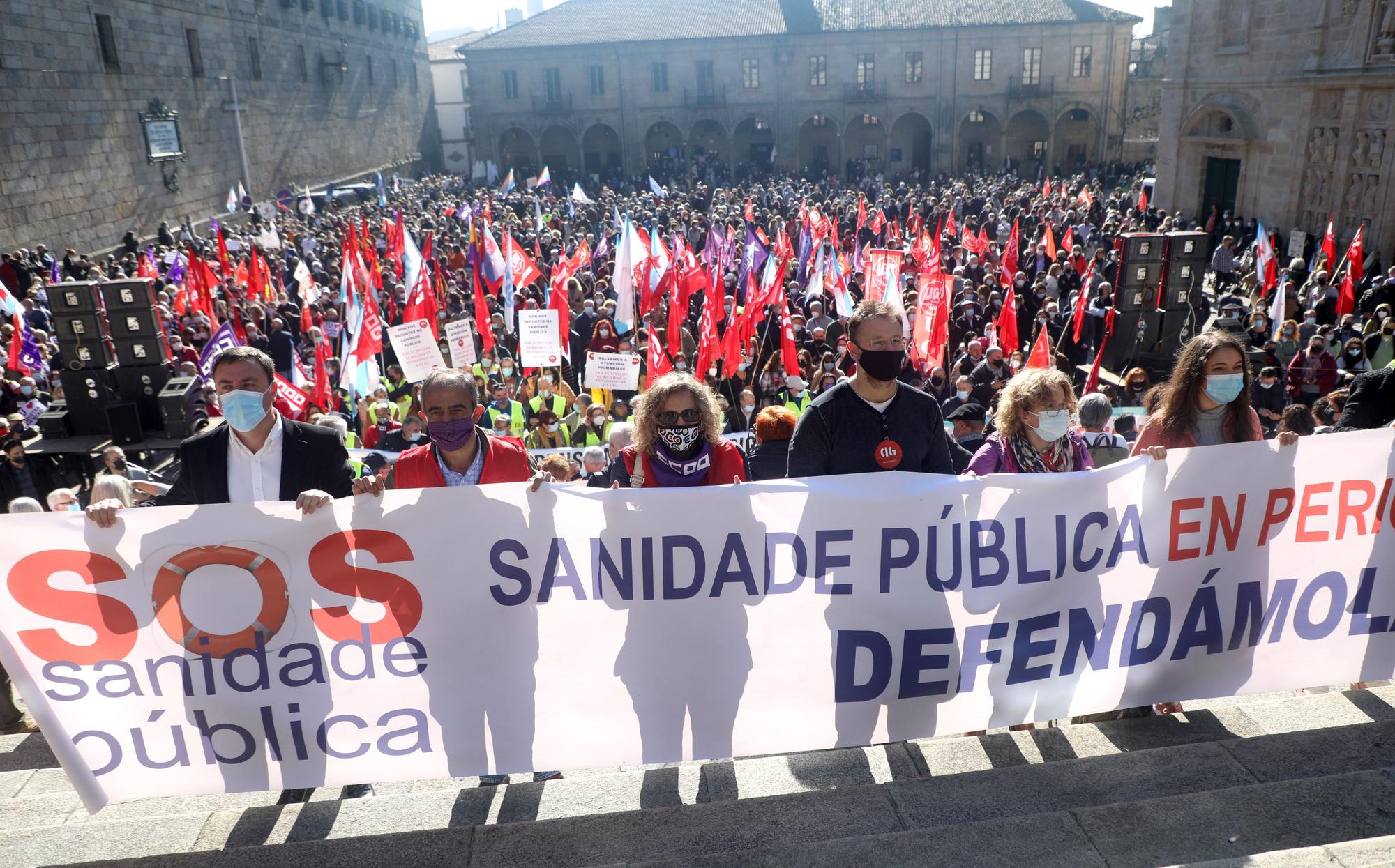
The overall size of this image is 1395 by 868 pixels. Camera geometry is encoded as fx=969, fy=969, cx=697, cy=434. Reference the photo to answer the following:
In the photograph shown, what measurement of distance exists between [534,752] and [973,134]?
52194 millimetres

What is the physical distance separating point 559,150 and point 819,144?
14.6m

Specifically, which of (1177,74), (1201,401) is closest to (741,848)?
(1201,401)

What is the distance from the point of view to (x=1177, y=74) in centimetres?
2611

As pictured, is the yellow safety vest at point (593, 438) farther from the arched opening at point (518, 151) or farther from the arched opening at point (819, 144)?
the arched opening at point (518, 151)

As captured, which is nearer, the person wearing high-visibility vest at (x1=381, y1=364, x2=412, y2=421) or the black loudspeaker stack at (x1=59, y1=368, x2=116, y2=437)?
the black loudspeaker stack at (x1=59, y1=368, x2=116, y2=437)

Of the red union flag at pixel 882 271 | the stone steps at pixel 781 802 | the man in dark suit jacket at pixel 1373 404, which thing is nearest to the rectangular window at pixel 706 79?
the red union flag at pixel 882 271

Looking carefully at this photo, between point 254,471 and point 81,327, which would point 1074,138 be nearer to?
point 81,327

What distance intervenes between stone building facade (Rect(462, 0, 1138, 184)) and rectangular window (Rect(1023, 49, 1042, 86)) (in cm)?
7

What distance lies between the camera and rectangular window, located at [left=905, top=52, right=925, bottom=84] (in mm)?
49125

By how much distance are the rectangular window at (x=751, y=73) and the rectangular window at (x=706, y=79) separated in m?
1.50

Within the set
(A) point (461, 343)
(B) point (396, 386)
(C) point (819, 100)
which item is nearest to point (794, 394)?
(A) point (461, 343)

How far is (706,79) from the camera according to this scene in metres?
51.5

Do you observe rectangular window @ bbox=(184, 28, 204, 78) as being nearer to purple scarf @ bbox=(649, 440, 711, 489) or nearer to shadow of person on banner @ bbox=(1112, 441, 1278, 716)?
purple scarf @ bbox=(649, 440, 711, 489)

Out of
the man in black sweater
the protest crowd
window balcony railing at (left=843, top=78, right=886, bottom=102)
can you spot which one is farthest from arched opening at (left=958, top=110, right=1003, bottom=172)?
the man in black sweater
